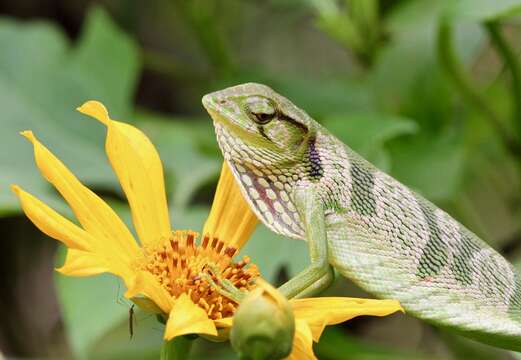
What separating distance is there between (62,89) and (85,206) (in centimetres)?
121

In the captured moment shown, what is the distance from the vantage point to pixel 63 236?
0.88m

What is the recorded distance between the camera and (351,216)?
1.04m

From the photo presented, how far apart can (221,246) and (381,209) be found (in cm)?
19

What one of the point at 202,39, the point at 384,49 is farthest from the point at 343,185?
the point at 202,39

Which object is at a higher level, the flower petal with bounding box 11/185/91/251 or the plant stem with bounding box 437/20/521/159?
the flower petal with bounding box 11/185/91/251

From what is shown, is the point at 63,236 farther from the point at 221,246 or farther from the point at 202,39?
the point at 202,39

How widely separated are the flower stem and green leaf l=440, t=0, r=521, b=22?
0.80 m

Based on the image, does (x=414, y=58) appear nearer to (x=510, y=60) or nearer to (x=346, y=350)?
(x=510, y=60)

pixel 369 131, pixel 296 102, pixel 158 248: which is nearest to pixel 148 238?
pixel 158 248

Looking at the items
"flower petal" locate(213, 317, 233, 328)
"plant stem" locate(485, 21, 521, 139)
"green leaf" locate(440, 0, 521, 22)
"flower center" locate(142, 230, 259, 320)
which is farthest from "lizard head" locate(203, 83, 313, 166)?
"plant stem" locate(485, 21, 521, 139)

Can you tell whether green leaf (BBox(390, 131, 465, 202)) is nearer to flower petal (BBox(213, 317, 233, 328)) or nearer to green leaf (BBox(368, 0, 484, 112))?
green leaf (BBox(368, 0, 484, 112))

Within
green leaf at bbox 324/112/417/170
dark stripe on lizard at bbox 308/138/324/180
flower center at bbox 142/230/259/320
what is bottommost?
green leaf at bbox 324/112/417/170

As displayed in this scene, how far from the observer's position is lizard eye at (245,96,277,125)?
1.03 m

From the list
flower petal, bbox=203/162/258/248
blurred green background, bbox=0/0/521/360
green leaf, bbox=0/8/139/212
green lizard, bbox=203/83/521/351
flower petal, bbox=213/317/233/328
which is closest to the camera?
flower petal, bbox=213/317/233/328
